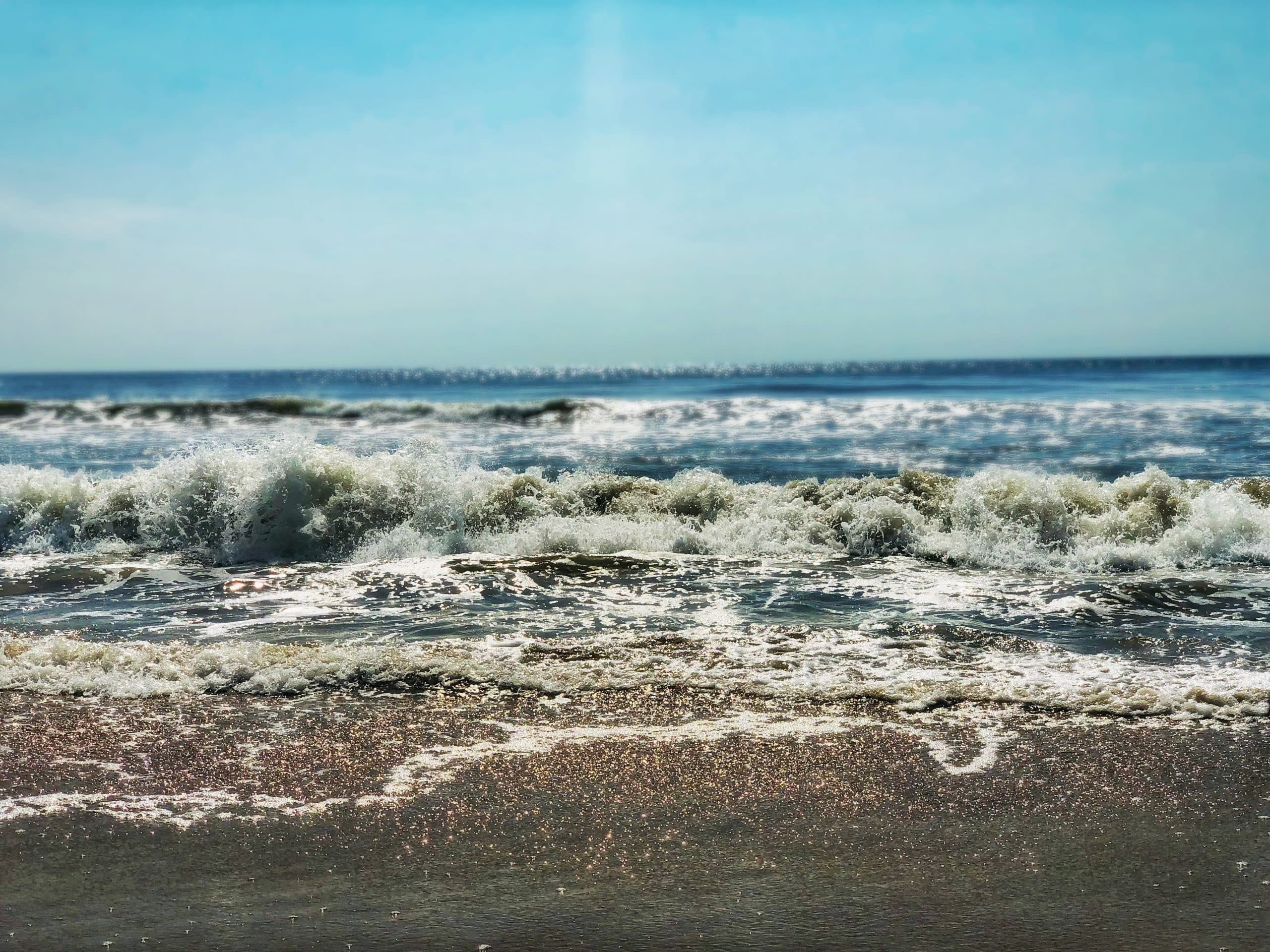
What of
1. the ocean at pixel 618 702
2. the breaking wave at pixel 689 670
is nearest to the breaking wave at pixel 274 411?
the ocean at pixel 618 702

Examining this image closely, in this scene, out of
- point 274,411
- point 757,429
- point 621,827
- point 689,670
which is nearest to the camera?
point 621,827

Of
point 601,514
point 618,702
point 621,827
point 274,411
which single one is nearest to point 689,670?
point 618,702

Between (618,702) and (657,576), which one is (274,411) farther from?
(618,702)

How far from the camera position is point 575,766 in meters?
4.50

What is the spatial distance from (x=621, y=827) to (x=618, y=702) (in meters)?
1.48

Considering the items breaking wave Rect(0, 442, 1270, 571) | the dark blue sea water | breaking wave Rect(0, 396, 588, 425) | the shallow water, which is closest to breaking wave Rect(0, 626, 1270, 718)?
the shallow water

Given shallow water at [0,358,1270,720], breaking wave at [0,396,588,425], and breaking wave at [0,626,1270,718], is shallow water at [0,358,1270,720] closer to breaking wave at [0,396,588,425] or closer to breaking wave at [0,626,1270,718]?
breaking wave at [0,626,1270,718]

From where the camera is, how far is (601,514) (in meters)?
11.9

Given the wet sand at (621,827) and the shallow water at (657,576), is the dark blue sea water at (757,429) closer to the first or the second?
the shallow water at (657,576)

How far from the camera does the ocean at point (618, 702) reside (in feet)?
11.2

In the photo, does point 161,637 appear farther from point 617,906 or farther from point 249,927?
point 617,906

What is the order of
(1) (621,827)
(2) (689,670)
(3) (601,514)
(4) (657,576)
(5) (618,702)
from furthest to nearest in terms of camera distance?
(3) (601,514)
(4) (657,576)
(2) (689,670)
(5) (618,702)
(1) (621,827)

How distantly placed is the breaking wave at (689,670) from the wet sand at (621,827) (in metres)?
0.21

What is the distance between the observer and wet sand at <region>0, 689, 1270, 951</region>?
3.22 m
